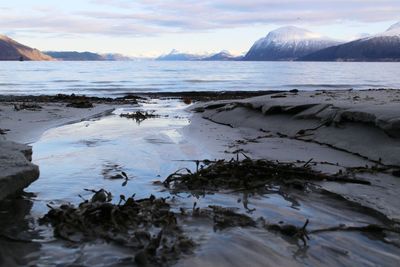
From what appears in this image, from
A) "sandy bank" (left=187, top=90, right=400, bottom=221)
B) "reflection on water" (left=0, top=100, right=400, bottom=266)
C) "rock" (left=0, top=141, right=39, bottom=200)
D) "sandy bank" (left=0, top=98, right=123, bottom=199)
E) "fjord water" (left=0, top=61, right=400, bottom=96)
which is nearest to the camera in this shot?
"reflection on water" (left=0, top=100, right=400, bottom=266)

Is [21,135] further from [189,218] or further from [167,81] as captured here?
[167,81]

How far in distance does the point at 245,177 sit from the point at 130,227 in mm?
1788

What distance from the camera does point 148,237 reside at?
3.06 metres

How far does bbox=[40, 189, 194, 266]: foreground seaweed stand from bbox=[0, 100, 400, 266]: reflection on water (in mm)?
89

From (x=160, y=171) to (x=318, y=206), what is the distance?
6.99 feet

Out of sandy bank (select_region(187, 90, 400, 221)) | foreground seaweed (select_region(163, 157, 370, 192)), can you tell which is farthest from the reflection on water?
sandy bank (select_region(187, 90, 400, 221))

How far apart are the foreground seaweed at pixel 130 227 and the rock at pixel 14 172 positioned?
459 mm

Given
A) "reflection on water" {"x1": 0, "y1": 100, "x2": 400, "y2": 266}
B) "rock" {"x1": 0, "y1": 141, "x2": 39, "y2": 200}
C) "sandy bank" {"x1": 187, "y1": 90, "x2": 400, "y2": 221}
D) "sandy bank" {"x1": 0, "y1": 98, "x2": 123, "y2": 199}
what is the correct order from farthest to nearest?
"sandy bank" {"x1": 187, "y1": 90, "x2": 400, "y2": 221} → "sandy bank" {"x1": 0, "y1": 98, "x2": 123, "y2": 199} → "rock" {"x1": 0, "y1": 141, "x2": 39, "y2": 200} → "reflection on water" {"x1": 0, "y1": 100, "x2": 400, "y2": 266}

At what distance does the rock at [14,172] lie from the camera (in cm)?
369

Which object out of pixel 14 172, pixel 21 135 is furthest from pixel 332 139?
pixel 21 135

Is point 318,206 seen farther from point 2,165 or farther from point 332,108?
point 332,108

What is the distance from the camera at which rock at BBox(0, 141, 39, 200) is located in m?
3.69

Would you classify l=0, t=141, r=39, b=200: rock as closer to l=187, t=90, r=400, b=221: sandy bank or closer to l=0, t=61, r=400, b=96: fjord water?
l=187, t=90, r=400, b=221: sandy bank

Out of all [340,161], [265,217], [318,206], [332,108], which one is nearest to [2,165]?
[265,217]
